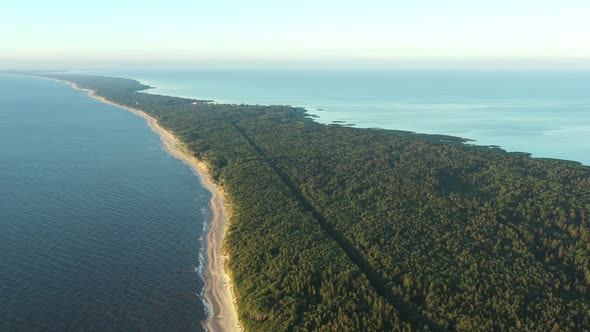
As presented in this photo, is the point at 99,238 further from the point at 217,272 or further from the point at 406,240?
the point at 406,240

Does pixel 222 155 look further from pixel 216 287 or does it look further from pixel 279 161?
pixel 216 287

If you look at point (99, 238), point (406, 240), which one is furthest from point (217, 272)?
point (406, 240)

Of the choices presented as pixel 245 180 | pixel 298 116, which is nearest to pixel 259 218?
pixel 245 180

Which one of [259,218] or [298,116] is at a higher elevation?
[298,116]

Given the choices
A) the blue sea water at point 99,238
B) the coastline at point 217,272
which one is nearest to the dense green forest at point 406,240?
the coastline at point 217,272

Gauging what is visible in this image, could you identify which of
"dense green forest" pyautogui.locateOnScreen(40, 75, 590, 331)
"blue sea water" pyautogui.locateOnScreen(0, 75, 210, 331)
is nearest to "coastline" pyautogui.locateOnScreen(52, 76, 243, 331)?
"blue sea water" pyautogui.locateOnScreen(0, 75, 210, 331)

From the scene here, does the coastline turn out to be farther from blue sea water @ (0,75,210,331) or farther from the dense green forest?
the dense green forest
